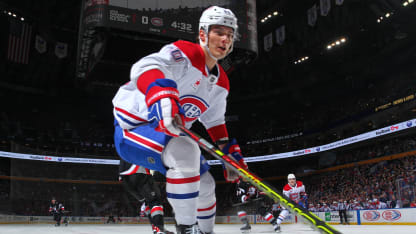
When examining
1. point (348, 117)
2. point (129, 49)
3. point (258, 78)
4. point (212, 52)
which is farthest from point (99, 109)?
point (212, 52)

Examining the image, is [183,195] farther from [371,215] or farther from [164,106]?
[371,215]

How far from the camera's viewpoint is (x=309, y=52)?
938 inches

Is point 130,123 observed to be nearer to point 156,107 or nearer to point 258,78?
point 156,107

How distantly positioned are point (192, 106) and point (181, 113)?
0.59m

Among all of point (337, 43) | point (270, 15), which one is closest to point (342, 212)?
point (337, 43)

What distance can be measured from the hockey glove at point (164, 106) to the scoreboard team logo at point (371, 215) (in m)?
12.2

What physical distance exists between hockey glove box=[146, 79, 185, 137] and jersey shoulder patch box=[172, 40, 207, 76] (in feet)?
1.49

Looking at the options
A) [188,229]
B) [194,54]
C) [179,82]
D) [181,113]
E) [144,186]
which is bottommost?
[188,229]

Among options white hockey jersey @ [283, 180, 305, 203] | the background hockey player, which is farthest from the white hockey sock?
the background hockey player

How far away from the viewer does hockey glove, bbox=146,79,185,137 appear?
1861mm

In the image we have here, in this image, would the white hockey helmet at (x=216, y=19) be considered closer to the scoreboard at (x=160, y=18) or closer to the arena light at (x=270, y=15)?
the scoreboard at (x=160, y=18)

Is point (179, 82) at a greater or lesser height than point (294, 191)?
greater

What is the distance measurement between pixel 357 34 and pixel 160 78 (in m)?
21.8

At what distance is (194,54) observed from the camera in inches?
95.2
